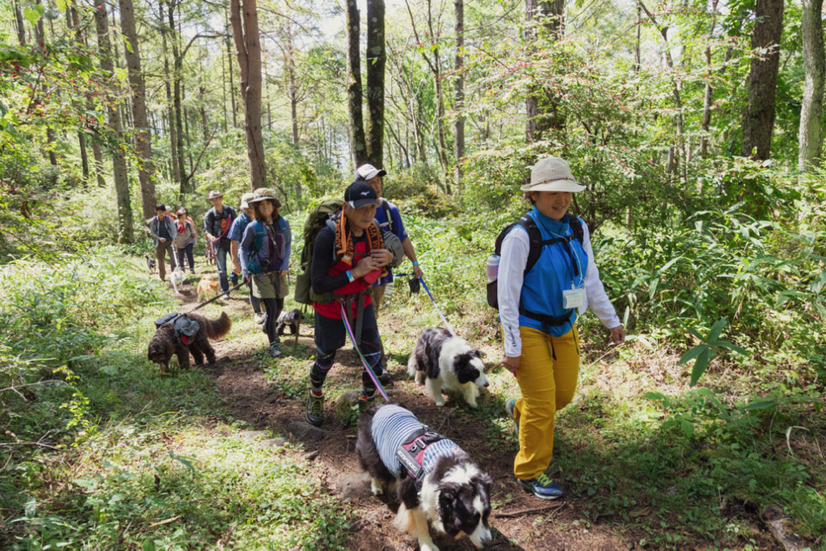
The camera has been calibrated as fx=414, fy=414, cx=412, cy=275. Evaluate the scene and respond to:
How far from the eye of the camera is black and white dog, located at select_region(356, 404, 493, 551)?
7.54 feet

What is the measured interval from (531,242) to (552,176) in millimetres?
467

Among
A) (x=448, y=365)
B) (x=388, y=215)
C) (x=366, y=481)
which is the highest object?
(x=388, y=215)

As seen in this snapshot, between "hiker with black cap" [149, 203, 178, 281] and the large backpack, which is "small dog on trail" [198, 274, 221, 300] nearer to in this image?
"hiker with black cap" [149, 203, 178, 281]

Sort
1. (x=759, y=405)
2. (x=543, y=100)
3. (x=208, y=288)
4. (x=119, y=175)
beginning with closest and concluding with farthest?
(x=759, y=405) < (x=543, y=100) < (x=208, y=288) < (x=119, y=175)

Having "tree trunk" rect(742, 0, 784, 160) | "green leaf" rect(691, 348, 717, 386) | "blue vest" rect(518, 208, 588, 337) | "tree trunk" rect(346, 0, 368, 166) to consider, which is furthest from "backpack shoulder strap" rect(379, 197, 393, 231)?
"tree trunk" rect(742, 0, 784, 160)

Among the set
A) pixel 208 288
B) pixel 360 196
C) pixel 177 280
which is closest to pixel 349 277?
pixel 360 196

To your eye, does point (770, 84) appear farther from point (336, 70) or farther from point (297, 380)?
point (336, 70)

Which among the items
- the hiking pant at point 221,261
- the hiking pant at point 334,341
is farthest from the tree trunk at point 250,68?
the hiking pant at point 334,341

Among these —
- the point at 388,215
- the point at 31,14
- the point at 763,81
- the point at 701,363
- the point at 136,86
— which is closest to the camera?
the point at 31,14

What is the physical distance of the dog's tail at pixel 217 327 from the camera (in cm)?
614

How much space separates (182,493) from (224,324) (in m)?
3.79

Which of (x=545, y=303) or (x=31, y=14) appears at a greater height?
(x=31, y=14)

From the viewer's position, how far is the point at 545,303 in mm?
2885

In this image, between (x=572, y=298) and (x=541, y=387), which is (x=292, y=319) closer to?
(x=541, y=387)
